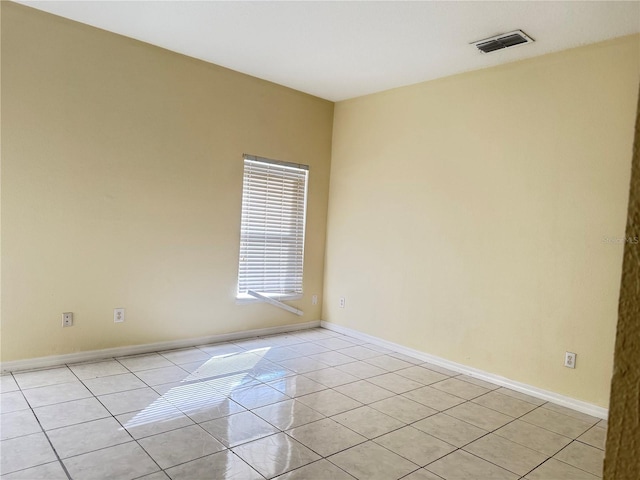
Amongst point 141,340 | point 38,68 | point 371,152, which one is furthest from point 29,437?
point 371,152

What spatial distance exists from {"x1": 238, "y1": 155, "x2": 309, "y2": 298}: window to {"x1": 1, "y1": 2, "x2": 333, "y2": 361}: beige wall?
13cm

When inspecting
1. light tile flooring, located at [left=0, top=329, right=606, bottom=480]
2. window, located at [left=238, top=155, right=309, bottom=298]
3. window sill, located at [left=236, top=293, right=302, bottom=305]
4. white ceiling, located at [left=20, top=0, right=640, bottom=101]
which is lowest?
light tile flooring, located at [left=0, top=329, right=606, bottom=480]

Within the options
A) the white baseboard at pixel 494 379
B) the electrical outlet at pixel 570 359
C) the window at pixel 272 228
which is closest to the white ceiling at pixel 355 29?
the window at pixel 272 228

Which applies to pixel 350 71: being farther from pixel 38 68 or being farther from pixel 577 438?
pixel 577 438

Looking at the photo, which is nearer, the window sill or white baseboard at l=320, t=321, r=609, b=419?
white baseboard at l=320, t=321, r=609, b=419

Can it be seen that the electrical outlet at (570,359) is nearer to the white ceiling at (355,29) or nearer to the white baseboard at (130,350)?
the white ceiling at (355,29)

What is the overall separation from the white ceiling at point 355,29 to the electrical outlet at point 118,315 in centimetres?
226

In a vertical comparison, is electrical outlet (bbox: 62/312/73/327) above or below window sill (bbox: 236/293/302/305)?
below

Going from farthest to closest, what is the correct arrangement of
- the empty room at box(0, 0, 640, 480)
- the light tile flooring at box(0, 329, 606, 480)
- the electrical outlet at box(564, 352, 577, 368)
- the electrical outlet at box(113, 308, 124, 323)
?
the electrical outlet at box(113, 308, 124, 323), the electrical outlet at box(564, 352, 577, 368), the empty room at box(0, 0, 640, 480), the light tile flooring at box(0, 329, 606, 480)

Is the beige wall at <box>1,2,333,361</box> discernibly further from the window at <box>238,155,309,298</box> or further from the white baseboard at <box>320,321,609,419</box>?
the white baseboard at <box>320,321,609,419</box>

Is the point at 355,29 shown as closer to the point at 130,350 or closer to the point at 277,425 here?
the point at 277,425

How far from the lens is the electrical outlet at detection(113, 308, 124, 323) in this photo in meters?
3.68

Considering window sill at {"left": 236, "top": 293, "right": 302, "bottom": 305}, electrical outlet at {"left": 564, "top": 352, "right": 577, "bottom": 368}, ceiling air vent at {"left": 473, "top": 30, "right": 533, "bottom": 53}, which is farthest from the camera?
window sill at {"left": 236, "top": 293, "right": 302, "bottom": 305}

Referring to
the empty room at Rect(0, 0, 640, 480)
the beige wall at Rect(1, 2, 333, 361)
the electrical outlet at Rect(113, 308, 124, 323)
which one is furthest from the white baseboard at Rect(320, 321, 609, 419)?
the electrical outlet at Rect(113, 308, 124, 323)
